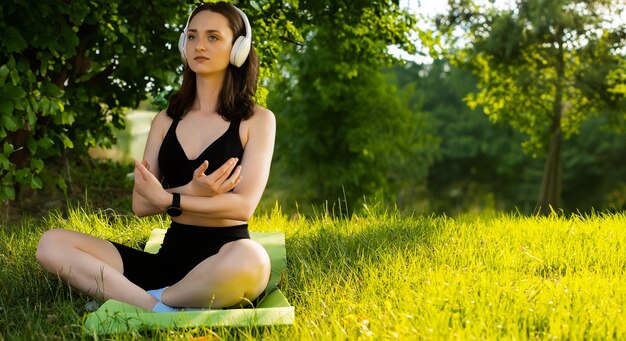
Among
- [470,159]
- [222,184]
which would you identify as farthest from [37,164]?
[470,159]

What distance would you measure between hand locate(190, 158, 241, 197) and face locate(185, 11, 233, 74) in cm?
61

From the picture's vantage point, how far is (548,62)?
19344 mm

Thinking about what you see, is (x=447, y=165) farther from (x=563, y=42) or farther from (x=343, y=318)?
(x=343, y=318)

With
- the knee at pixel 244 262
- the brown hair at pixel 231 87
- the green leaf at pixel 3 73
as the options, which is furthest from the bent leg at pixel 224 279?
the green leaf at pixel 3 73

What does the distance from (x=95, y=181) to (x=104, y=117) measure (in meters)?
0.74

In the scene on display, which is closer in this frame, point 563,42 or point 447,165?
point 563,42

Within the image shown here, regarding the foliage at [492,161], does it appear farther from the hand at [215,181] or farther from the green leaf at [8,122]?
the hand at [215,181]

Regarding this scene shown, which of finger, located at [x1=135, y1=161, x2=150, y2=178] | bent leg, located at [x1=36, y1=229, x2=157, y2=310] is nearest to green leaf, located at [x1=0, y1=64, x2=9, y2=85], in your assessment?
bent leg, located at [x1=36, y1=229, x2=157, y2=310]

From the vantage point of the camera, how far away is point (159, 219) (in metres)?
6.09

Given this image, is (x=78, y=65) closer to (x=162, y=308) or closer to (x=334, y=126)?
(x=162, y=308)

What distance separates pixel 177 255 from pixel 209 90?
933mm

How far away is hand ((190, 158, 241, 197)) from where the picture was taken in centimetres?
390

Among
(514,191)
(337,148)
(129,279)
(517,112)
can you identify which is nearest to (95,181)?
(129,279)

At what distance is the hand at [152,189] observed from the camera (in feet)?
13.0
